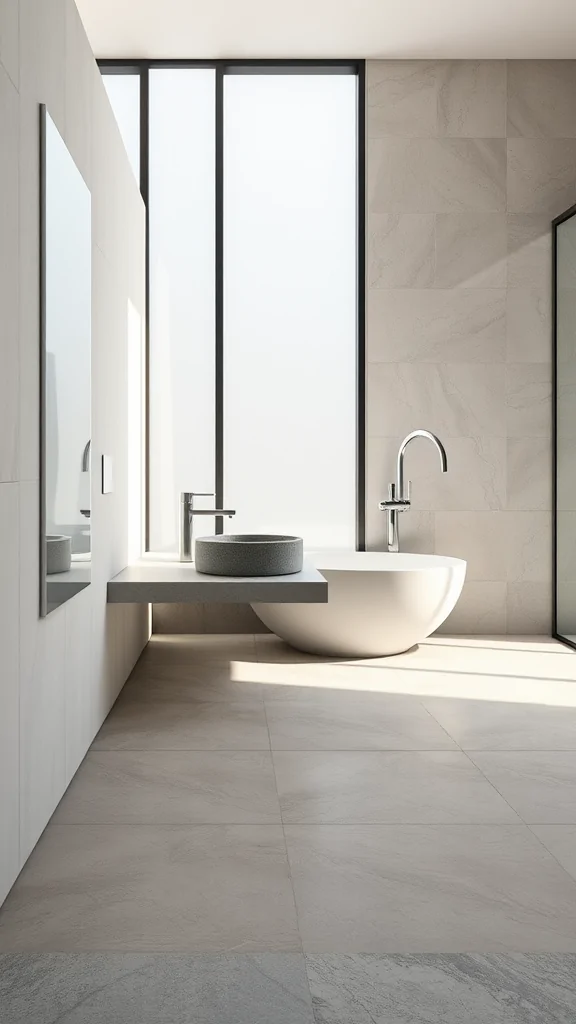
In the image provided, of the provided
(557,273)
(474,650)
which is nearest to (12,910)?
(474,650)

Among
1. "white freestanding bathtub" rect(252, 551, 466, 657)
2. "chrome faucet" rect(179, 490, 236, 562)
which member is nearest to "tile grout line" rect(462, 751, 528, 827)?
"white freestanding bathtub" rect(252, 551, 466, 657)

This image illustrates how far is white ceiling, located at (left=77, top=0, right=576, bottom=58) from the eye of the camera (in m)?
3.92

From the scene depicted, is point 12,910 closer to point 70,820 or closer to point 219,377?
point 70,820

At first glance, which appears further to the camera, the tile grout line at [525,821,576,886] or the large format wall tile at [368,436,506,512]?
the large format wall tile at [368,436,506,512]

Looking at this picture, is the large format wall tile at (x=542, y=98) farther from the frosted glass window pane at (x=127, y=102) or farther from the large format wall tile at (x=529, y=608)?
the large format wall tile at (x=529, y=608)

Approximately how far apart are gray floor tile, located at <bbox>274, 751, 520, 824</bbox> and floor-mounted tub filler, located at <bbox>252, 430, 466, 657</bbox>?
3.75 ft

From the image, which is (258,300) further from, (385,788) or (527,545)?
(385,788)

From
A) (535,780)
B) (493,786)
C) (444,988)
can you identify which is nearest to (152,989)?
(444,988)

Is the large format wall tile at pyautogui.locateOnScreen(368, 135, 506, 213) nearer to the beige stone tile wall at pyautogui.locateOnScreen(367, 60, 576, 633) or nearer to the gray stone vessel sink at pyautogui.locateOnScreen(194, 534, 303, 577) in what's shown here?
the beige stone tile wall at pyautogui.locateOnScreen(367, 60, 576, 633)

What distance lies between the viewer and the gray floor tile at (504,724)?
8.79 ft

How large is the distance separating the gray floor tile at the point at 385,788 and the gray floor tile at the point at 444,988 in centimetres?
60

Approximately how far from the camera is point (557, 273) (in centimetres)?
443

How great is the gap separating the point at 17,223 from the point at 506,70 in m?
3.53

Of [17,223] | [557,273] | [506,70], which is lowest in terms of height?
→ [17,223]
